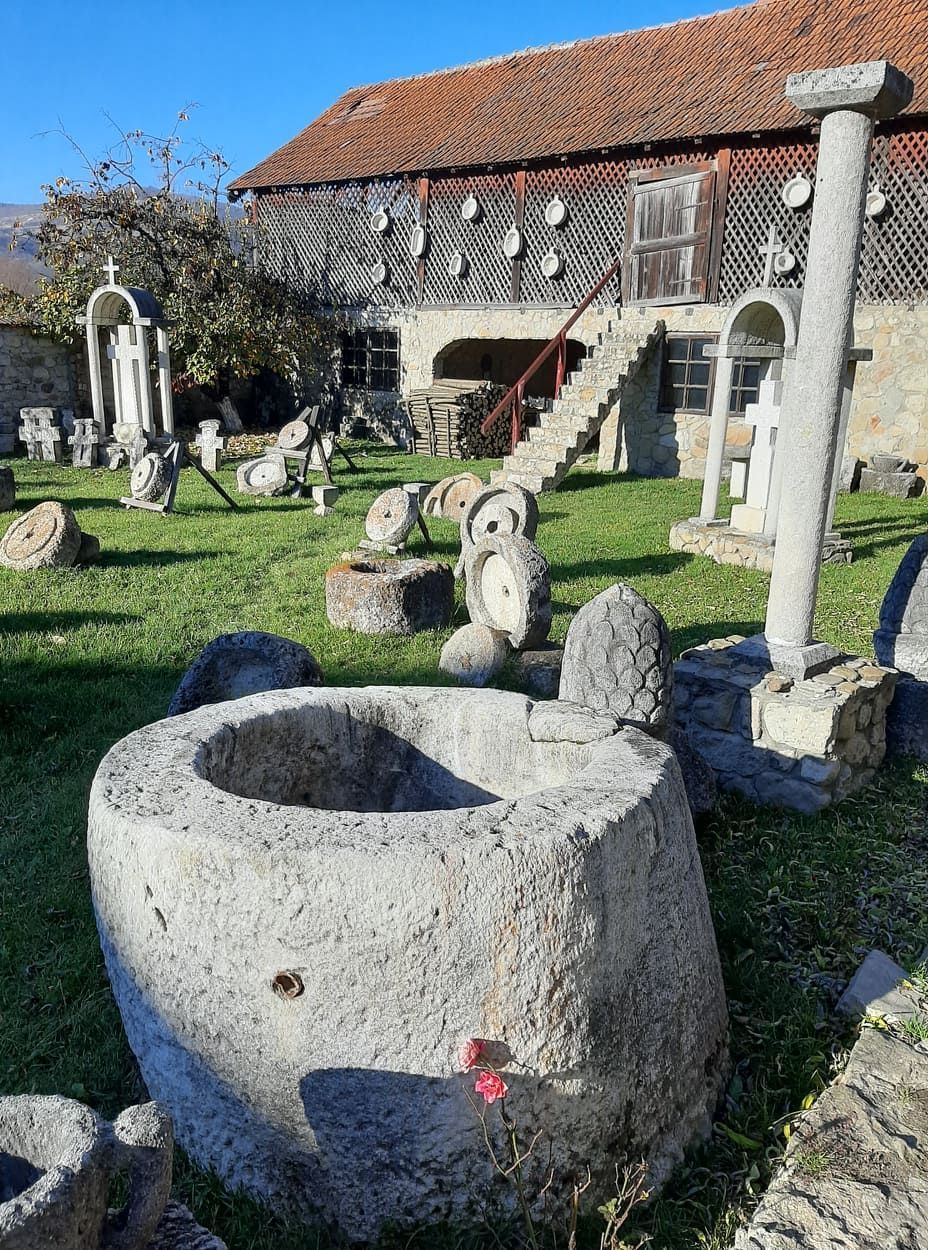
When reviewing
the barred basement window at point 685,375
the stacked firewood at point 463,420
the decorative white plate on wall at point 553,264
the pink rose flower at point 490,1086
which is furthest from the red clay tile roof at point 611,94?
the pink rose flower at point 490,1086

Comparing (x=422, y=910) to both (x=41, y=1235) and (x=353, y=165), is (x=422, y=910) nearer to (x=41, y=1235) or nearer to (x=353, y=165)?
(x=41, y=1235)

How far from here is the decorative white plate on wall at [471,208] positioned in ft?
56.0

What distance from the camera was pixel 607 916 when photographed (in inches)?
91.5

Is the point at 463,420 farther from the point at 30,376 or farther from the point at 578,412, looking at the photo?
the point at 30,376

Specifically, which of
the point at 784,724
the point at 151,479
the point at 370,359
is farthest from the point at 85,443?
the point at 784,724

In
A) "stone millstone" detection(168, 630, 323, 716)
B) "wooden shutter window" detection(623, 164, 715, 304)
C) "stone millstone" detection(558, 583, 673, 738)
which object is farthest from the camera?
"wooden shutter window" detection(623, 164, 715, 304)

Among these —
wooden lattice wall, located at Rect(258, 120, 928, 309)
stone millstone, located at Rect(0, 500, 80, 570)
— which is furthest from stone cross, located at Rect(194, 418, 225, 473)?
stone millstone, located at Rect(0, 500, 80, 570)

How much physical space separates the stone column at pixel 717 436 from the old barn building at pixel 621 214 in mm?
2025

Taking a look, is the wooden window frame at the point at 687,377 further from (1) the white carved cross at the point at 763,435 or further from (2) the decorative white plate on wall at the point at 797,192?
(1) the white carved cross at the point at 763,435

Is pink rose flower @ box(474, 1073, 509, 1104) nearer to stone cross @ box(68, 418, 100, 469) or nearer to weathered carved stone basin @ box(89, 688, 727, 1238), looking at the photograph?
weathered carved stone basin @ box(89, 688, 727, 1238)

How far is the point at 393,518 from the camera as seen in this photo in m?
8.94

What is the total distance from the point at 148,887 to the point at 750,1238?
156 cm

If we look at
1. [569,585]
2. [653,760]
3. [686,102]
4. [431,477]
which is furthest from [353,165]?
[653,760]

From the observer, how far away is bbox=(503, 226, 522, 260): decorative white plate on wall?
16.5m
